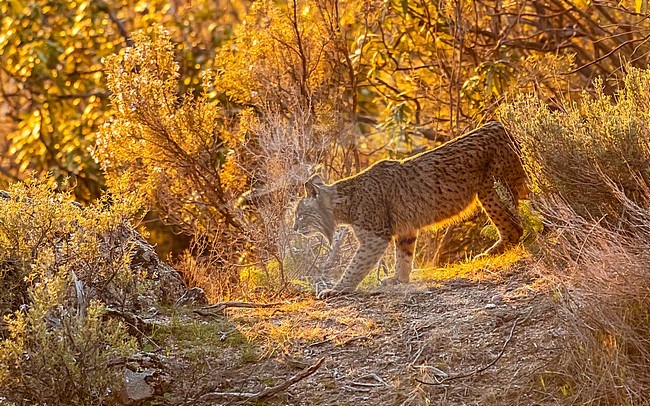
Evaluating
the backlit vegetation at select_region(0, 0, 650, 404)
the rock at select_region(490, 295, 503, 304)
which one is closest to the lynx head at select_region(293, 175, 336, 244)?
the backlit vegetation at select_region(0, 0, 650, 404)

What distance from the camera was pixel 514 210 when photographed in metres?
7.38

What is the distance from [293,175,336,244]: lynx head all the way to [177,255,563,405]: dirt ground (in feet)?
3.94

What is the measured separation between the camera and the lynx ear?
818 centimetres

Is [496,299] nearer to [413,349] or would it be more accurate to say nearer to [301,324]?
[413,349]

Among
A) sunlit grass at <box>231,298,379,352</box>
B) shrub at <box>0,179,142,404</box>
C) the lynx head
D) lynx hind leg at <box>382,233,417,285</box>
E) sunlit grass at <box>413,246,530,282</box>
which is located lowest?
sunlit grass at <box>413,246,530,282</box>

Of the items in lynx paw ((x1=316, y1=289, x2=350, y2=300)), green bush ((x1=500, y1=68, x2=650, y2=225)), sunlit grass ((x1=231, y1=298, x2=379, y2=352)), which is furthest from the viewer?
lynx paw ((x1=316, y1=289, x2=350, y2=300))

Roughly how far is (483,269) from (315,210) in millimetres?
1454

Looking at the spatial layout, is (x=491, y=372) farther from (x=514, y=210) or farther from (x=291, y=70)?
(x=291, y=70)

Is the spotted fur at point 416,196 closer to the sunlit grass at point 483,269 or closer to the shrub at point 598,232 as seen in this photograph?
the sunlit grass at point 483,269

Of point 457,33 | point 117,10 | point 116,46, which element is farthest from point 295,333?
point 117,10

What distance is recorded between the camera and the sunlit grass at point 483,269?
743 cm

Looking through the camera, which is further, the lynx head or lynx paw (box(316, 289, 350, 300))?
the lynx head

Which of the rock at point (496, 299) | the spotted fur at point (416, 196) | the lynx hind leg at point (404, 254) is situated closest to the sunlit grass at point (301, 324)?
the rock at point (496, 299)

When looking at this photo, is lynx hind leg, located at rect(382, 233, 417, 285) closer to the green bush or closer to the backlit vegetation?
the backlit vegetation
